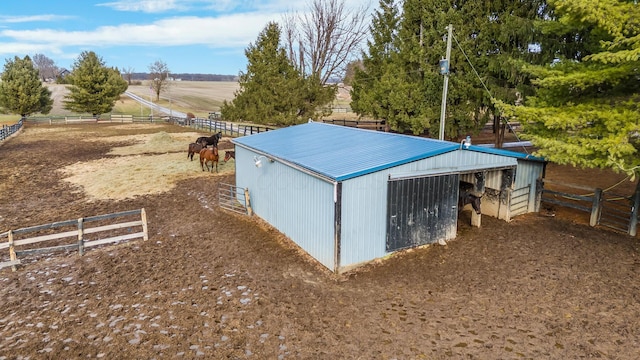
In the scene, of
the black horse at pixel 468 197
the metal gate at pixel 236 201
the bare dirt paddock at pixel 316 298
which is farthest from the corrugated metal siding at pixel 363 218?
the metal gate at pixel 236 201

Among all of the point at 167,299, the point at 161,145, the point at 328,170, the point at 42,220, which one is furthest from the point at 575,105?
the point at 161,145

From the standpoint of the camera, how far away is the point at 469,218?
13.5m

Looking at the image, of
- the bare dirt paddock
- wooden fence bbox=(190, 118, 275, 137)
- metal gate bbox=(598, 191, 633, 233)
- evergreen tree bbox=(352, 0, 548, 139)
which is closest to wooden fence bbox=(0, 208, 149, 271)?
the bare dirt paddock

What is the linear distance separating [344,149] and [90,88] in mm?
49852

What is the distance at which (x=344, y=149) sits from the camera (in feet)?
39.2

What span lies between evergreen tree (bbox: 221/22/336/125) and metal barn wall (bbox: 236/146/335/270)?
18583 mm

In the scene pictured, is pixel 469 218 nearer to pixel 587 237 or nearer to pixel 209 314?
pixel 587 237

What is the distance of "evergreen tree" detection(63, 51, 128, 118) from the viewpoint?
4978cm

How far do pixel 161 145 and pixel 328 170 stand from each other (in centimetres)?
2341

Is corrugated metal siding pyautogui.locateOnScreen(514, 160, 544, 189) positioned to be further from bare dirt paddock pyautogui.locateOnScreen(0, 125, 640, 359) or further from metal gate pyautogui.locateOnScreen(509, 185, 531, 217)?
bare dirt paddock pyautogui.locateOnScreen(0, 125, 640, 359)

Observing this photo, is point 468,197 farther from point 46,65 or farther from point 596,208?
point 46,65

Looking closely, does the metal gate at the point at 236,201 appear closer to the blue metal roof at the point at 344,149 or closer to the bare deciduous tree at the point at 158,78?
the blue metal roof at the point at 344,149

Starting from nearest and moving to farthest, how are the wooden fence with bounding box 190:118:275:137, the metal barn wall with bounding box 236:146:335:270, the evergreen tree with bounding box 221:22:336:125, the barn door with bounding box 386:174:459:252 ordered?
the metal barn wall with bounding box 236:146:335:270 < the barn door with bounding box 386:174:459:252 < the evergreen tree with bounding box 221:22:336:125 < the wooden fence with bounding box 190:118:275:137

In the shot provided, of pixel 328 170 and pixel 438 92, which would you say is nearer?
pixel 328 170
